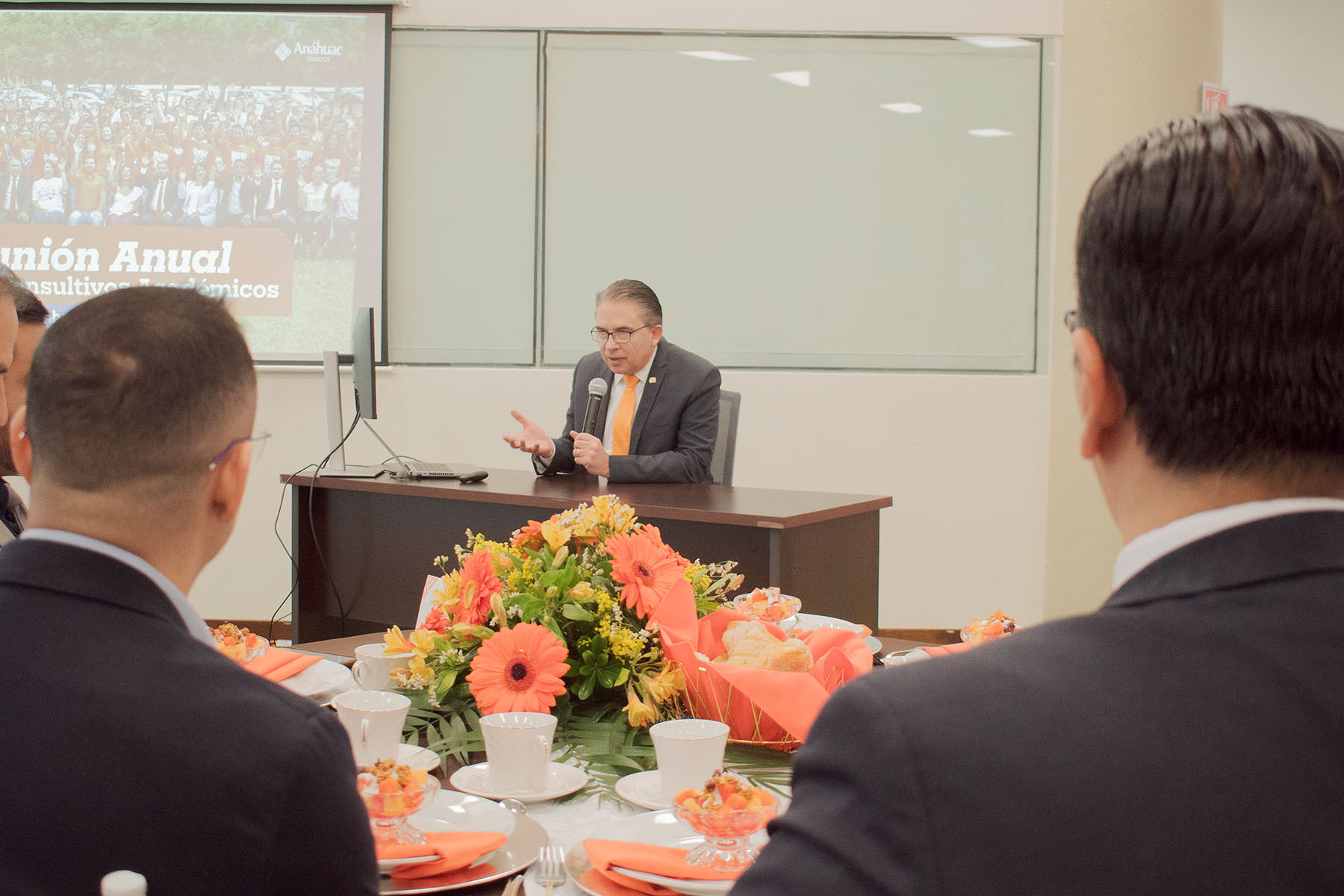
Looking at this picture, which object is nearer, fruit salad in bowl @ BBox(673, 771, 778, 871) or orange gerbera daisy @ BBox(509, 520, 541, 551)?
fruit salad in bowl @ BBox(673, 771, 778, 871)

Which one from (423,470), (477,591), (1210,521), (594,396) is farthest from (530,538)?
(423,470)

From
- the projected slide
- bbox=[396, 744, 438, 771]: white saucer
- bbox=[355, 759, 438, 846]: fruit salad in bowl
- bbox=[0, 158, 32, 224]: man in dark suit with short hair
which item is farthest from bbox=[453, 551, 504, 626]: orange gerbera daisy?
bbox=[0, 158, 32, 224]: man in dark suit with short hair

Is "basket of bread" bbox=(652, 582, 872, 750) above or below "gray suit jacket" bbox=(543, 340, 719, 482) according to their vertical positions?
below

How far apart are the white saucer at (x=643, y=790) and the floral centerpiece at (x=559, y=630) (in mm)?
139

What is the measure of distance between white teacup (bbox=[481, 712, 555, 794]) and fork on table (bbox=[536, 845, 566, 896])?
17cm

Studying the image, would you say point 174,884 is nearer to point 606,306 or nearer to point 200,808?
point 200,808

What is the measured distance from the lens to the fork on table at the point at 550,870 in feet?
3.22

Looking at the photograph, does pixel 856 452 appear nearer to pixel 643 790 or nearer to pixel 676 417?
pixel 676 417

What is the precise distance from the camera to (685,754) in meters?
1.15

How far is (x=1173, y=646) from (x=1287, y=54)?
5826mm

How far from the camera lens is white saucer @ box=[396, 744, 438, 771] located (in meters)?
1.26

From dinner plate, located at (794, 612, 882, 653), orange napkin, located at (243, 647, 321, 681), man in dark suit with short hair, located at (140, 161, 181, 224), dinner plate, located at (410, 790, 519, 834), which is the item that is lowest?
dinner plate, located at (410, 790, 519, 834)

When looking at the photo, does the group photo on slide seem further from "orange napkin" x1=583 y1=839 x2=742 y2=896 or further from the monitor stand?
"orange napkin" x1=583 y1=839 x2=742 y2=896

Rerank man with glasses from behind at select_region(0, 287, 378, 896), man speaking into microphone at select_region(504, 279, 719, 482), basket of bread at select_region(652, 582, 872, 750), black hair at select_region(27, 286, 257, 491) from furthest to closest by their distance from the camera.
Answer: man speaking into microphone at select_region(504, 279, 719, 482) → basket of bread at select_region(652, 582, 872, 750) → black hair at select_region(27, 286, 257, 491) → man with glasses from behind at select_region(0, 287, 378, 896)
